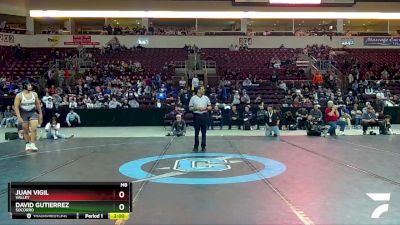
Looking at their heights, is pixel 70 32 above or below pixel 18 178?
above

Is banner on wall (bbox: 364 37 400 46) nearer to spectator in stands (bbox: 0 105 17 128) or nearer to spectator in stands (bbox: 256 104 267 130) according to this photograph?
spectator in stands (bbox: 256 104 267 130)

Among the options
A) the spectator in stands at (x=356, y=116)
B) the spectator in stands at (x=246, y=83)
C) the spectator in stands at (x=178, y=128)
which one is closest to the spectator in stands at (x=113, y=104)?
the spectator in stands at (x=178, y=128)

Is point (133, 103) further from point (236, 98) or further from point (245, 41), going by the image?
point (245, 41)

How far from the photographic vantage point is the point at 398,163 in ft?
28.2

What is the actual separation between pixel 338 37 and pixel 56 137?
2668 centimetres

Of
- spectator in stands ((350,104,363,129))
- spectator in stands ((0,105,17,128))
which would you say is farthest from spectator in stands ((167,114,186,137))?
spectator in stands ((0,105,17,128))

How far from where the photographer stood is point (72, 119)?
68.4ft

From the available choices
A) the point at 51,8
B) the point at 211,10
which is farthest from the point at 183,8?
the point at 51,8

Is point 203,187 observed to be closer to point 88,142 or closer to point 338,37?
point 88,142

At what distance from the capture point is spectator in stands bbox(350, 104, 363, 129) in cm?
1994

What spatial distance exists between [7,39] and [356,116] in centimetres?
2570

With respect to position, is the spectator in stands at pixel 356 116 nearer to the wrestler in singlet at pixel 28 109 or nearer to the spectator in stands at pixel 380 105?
the spectator in stands at pixel 380 105
